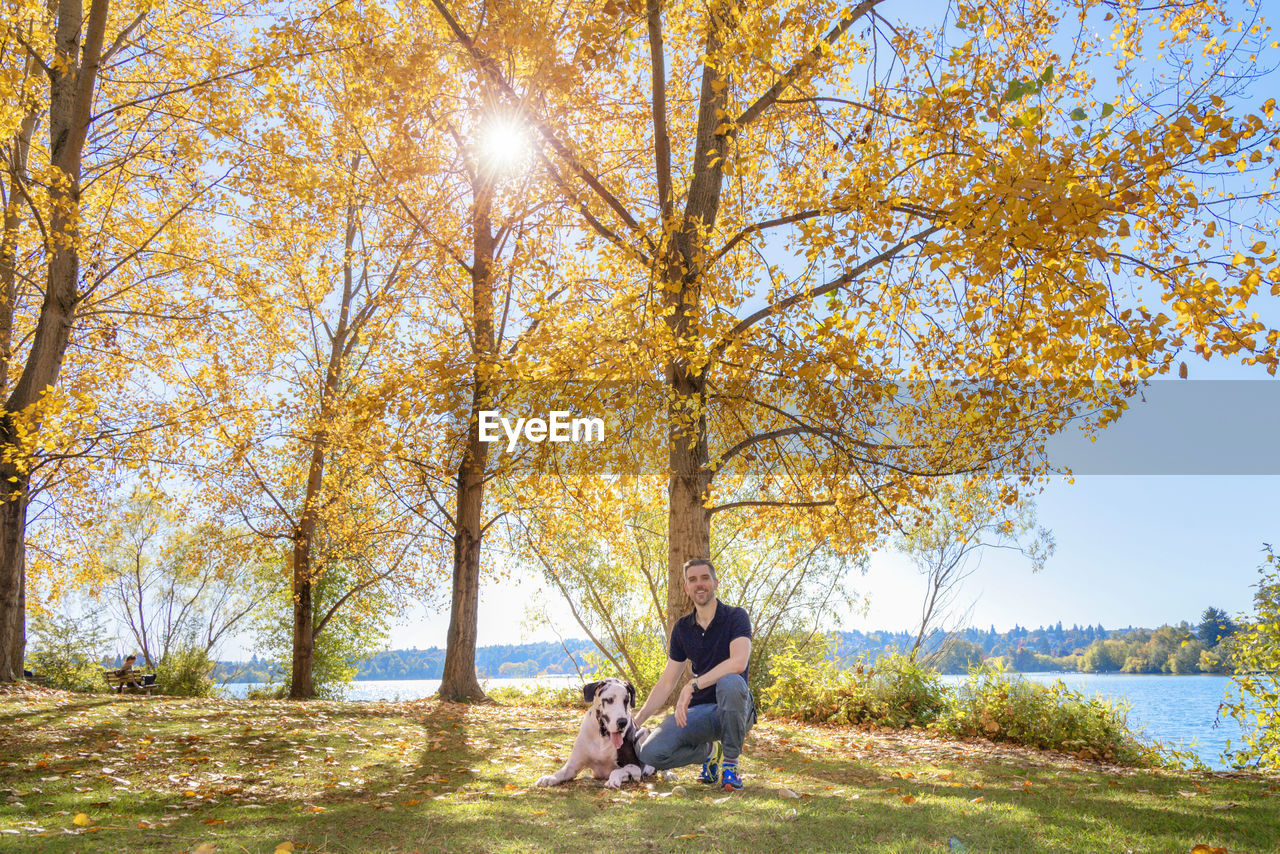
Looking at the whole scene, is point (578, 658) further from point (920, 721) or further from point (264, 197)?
point (264, 197)

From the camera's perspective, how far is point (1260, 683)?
6.91 meters

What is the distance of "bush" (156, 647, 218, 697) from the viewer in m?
16.2

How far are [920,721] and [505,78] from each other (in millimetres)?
9440

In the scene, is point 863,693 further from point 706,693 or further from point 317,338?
point 317,338

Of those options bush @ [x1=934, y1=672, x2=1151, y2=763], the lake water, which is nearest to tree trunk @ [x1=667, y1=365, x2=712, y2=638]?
bush @ [x1=934, y1=672, x2=1151, y2=763]

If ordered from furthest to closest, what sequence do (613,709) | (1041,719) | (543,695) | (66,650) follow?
(66,650) < (543,695) < (1041,719) < (613,709)

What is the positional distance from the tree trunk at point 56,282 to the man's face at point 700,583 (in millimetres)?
9078

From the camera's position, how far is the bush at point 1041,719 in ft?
26.3

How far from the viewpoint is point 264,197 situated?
445 inches

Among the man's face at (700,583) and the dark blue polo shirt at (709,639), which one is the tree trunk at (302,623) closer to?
the dark blue polo shirt at (709,639)

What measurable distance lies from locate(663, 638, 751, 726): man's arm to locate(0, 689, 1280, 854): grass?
1.58 feet

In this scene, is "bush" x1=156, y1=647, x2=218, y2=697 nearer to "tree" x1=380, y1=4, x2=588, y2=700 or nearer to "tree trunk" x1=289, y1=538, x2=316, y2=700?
"tree trunk" x1=289, y1=538, x2=316, y2=700

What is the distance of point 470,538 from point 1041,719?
8647 millimetres

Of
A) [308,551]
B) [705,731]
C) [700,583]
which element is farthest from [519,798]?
[308,551]
